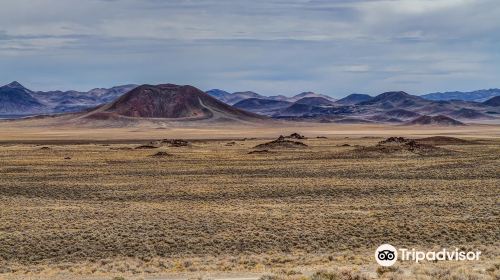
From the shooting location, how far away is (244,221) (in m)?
27.0

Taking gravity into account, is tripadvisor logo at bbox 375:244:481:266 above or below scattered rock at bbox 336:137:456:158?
below

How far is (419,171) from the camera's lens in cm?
4756

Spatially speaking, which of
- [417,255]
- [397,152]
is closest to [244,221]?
[417,255]

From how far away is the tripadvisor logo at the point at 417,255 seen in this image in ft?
62.8

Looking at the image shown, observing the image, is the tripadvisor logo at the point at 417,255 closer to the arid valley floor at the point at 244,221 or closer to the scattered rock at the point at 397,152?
the arid valley floor at the point at 244,221

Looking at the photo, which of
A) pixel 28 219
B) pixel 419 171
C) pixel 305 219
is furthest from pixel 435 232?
pixel 419 171

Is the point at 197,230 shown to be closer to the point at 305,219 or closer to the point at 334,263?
the point at 305,219

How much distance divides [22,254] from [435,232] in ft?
51.2

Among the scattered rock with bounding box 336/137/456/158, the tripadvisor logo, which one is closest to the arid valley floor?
the tripadvisor logo

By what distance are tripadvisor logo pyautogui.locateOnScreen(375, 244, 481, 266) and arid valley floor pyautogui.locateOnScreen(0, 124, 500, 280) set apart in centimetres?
51

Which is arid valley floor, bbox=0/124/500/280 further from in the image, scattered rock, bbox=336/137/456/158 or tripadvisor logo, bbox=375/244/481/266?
scattered rock, bbox=336/137/456/158

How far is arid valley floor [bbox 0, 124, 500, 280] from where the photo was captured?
1961 centimetres

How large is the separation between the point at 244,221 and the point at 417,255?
885 centimetres

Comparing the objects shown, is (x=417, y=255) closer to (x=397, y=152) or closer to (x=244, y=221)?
(x=244, y=221)
